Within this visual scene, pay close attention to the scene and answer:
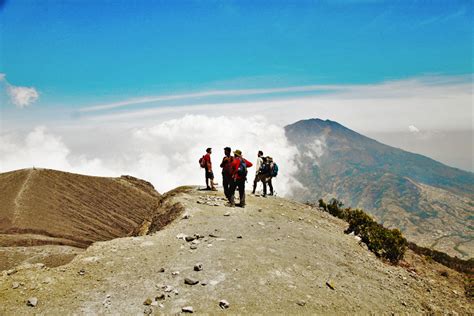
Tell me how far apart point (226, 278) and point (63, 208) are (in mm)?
98896

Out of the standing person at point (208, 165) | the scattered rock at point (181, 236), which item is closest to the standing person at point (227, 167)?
the standing person at point (208, 165)

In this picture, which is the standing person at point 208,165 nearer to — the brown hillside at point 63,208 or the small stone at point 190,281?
the small stone at point 190,281

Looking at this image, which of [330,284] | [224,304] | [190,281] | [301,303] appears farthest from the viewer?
[330,284]

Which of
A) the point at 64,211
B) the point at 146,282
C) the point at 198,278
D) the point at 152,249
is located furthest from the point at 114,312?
the point at 64,211

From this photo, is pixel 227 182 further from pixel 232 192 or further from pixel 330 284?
pixel 330 284

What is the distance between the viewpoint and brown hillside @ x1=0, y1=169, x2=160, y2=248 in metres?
77.8

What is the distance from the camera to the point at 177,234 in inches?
621

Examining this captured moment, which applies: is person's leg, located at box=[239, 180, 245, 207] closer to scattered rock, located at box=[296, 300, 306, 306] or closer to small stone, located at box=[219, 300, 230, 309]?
scattered rock, located at box=[296, 300, 306, 306]

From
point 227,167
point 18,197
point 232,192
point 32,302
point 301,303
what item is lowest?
point 18,197

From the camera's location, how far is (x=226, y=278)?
38.9ft

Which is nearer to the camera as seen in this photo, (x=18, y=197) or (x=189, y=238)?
(x=189, y=238)

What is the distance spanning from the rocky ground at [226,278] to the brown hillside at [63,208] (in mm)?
66529

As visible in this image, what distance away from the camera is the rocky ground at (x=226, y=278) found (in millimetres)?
10164

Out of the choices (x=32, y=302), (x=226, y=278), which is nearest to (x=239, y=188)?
(x=226, y=278)
